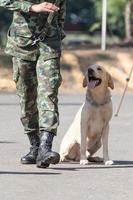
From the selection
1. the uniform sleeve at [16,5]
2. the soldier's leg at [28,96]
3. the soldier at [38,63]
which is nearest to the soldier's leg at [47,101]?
the soldier at [38,63]

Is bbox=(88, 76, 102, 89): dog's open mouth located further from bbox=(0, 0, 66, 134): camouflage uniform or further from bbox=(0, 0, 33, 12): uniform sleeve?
bbox=(0, 0, 33, 12): uniform sleeve

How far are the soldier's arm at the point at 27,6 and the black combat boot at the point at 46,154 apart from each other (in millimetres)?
1211

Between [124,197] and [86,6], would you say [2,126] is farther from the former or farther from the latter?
[86,6]

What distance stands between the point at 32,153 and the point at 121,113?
26.0ft

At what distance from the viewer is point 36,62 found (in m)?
9.11

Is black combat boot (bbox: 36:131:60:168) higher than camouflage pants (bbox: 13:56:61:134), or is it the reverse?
camouflage pants (bbox: 13:56:61:134)

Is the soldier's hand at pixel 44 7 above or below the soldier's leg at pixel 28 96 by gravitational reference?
above

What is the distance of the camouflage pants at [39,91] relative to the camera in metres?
8.90

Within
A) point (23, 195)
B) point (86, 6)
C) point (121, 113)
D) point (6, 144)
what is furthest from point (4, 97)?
point (86, 6)

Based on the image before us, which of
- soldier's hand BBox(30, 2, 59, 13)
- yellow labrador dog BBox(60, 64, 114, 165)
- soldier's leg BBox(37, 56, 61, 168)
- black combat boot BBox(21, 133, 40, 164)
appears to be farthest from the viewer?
yellow labrador dog BBox(60, 64, 114, 165)

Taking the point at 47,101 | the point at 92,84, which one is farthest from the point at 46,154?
the point at 92,84

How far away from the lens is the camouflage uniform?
8914mm

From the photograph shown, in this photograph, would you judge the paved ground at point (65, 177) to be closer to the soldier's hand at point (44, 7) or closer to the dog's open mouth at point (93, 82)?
the dog's open mouth at point (93, 82)

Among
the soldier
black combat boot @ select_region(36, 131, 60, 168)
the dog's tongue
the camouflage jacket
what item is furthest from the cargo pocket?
the dog's tongue
